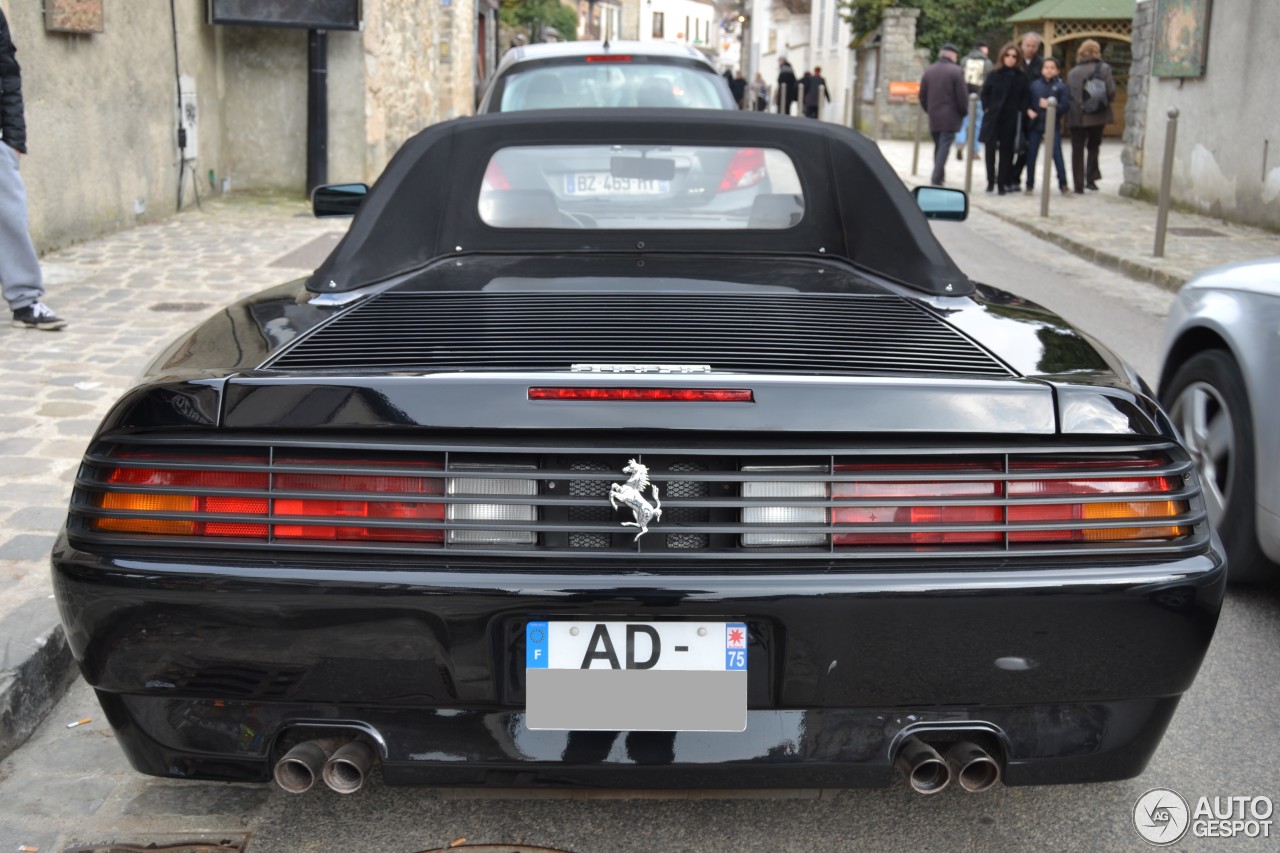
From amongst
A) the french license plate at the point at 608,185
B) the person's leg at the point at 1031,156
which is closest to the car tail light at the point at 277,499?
the french license plate at the point at 608,185

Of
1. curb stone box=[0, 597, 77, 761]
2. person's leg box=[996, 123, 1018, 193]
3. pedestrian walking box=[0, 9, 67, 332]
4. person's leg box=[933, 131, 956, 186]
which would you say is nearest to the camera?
curb stone box=[0, 597, 77, 761]

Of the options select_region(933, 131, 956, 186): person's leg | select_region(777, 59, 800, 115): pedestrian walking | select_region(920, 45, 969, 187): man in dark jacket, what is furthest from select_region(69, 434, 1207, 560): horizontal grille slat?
select_region(777, 59, 800, 115): pedestrian walking

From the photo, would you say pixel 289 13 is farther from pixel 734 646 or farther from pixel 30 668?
pixel 734 646

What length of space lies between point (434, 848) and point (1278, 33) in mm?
14655

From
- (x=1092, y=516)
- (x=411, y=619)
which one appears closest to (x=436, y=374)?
(x=411, y=619)

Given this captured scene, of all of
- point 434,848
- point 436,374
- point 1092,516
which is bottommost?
point 434,848

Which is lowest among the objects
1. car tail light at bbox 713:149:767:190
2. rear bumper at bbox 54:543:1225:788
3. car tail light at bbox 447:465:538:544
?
rear bumper at bbox 54:543:1225:788

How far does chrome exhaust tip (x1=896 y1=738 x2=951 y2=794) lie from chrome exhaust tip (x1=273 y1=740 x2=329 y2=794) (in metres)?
0.99

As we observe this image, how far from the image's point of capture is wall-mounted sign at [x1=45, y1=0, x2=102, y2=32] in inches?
424

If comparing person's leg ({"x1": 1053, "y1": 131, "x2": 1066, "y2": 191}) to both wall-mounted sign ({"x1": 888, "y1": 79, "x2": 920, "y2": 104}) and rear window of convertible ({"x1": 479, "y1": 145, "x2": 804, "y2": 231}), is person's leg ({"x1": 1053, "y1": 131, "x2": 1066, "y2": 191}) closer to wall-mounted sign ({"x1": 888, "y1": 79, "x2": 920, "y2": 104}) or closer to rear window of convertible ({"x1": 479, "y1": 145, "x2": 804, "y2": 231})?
rear window of convertible ({"x1": 479, "y1": 145, "x2": 804, "y2": 231})

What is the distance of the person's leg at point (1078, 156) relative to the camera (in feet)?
61.8

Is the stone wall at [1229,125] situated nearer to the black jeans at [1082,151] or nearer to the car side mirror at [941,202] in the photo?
the black jeans at [1082,151]

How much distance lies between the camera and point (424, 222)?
356cm

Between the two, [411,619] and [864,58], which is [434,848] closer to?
[411,619]
